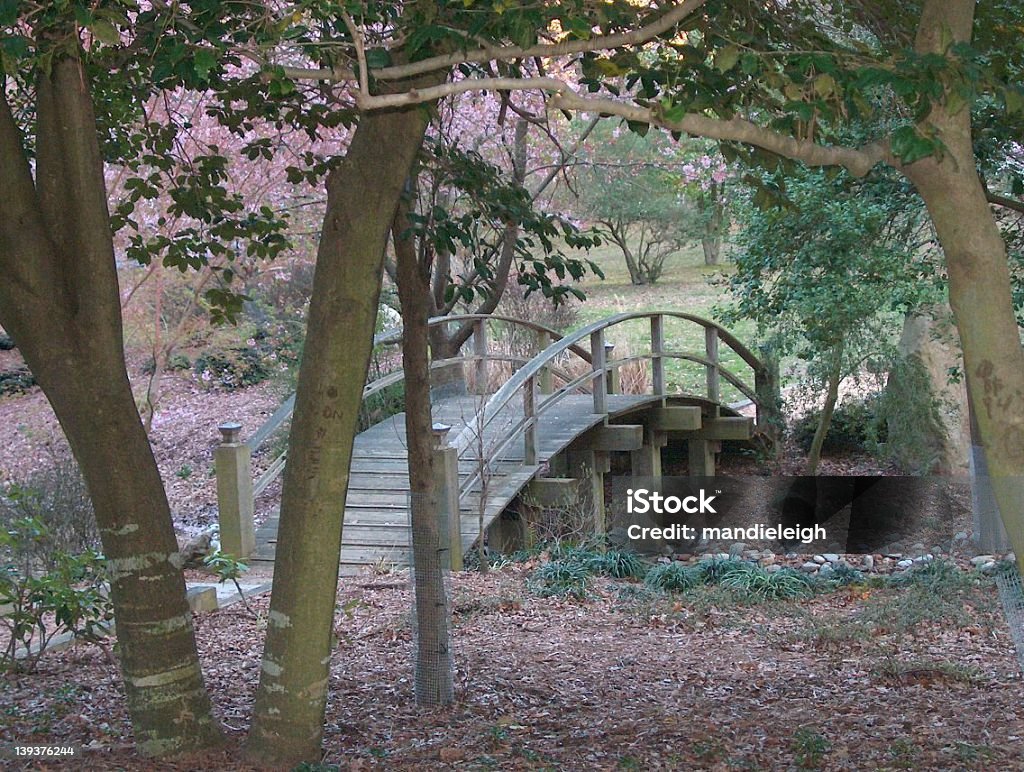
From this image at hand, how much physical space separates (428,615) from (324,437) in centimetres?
174

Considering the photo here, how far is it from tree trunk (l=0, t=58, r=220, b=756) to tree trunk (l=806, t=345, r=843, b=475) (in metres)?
9.98

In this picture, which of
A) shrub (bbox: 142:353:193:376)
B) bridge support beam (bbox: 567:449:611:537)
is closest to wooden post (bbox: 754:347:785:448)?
bridge support beam (bbox: 567:449:611:537)

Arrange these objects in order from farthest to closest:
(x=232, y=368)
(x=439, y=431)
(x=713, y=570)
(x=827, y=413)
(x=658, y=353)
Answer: (x=232, y=368)
(x=827, y=413)
(x=658, y=353)
(x=713, y=570)
(x=439, y=431)

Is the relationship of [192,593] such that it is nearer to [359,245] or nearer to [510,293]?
[359,245]

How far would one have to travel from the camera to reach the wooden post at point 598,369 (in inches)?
→ 454

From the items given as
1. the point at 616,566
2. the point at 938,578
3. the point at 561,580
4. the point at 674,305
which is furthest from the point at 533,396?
the point at 674,305

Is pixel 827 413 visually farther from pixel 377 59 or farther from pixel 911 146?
pixel 911 146

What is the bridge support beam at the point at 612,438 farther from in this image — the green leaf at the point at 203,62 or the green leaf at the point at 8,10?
the green leaf at the point at 8,10

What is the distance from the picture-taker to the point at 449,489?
841 cm

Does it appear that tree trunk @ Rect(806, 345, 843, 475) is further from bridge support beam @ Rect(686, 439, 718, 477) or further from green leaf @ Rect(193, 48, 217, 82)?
green leaf @ Rect(193, 48, 217, 82)

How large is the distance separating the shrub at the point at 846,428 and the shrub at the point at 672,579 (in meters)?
6.26

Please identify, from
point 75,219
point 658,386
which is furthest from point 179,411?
point 75,219

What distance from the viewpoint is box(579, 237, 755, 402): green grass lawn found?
1992 cm

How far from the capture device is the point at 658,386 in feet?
42.7
